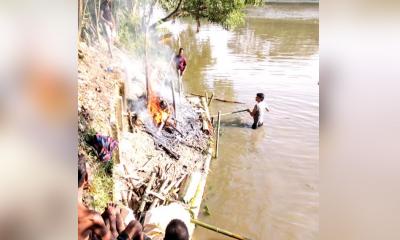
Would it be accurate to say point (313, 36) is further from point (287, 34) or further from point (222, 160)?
point (222, 160)

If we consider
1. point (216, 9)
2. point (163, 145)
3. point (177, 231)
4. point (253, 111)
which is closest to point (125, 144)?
point (163, 145)

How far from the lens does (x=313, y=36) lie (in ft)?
5.22

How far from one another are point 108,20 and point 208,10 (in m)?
0.38

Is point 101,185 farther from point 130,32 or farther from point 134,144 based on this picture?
point 130,32

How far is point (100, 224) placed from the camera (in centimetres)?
180

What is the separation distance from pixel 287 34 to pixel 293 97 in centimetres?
22

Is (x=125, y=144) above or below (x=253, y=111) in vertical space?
below

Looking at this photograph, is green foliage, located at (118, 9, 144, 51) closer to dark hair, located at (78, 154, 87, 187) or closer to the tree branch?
the tree branch

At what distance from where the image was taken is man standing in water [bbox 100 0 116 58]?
178 cm

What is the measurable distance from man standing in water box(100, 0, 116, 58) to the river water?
0.87 feet

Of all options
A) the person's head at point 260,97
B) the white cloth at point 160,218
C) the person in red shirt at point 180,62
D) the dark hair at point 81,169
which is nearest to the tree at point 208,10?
the person in red shirt at point 180,62

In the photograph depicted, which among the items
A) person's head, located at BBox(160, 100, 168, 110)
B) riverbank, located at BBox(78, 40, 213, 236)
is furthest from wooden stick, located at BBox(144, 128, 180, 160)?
person's head, located at BBox(160, 100, 168, 110)
